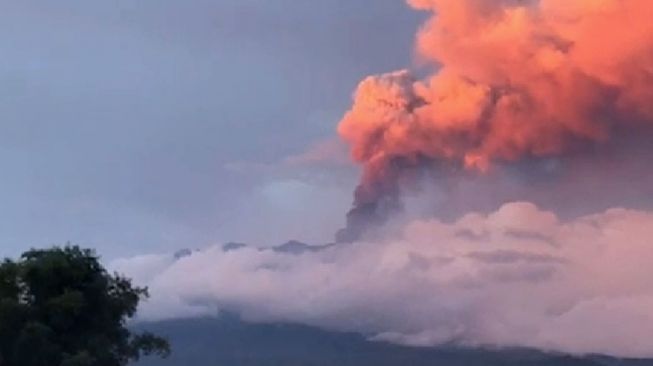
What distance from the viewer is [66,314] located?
59219 mm

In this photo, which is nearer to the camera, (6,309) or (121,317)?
(6,309)

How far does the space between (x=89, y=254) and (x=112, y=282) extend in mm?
1570

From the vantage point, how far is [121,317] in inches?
2453

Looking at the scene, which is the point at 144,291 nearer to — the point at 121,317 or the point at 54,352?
the point at 121,317

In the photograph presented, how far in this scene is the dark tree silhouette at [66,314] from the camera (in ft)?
191

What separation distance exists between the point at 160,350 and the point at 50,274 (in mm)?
6312

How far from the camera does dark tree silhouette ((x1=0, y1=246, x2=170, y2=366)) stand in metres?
58.2

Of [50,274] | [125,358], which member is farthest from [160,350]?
[50,274]

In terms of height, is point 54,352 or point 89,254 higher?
point 89,254

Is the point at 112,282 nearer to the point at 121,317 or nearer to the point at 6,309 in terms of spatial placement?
the point at 121,317

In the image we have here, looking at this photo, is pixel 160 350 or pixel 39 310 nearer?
pixel 39 310

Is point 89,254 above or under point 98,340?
above

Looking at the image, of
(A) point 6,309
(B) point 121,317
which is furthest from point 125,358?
(A) point 6,309

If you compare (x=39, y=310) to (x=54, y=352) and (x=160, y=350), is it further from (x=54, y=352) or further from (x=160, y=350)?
(x=160, y=350)
